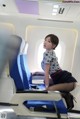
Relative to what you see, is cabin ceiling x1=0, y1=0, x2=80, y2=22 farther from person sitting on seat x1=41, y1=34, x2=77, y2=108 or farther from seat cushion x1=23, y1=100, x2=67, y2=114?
seat cushion x1=23, y1=100, x2=67, y2=114

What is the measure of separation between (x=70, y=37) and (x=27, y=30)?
3.49ft

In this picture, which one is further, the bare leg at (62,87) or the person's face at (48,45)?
the person's face at (48,45)

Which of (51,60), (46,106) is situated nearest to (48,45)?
(51,60)

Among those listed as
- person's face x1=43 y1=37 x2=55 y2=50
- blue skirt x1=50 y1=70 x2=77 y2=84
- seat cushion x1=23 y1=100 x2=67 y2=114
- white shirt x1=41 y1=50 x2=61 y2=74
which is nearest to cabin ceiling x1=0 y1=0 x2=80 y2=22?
person's face x1=43 y1=37 x2=55 y2=50

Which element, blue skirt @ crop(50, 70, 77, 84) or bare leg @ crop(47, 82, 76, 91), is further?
blue skirt @ crop(50, 70, 77, 84)

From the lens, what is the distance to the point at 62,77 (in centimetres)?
276

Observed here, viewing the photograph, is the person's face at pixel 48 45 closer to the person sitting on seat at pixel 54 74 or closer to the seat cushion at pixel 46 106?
the person sitting on seat at pixel 54 74

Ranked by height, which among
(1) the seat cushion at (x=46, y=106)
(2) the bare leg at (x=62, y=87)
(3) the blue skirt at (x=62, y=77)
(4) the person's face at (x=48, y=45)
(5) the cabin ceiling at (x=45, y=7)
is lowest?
(1) the seat cushion at (x=46, y=106)

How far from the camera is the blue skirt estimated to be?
273cm

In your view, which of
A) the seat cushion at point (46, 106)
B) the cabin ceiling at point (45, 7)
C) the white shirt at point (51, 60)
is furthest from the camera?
the cabin ceiling at point (45, 7)

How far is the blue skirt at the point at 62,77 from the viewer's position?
2.73 m

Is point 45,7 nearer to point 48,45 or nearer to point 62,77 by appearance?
point 48,45

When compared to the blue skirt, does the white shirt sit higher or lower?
higher

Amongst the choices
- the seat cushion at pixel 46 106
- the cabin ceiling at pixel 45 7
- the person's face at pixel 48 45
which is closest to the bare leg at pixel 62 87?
the seat cushion at pixel 46 106
